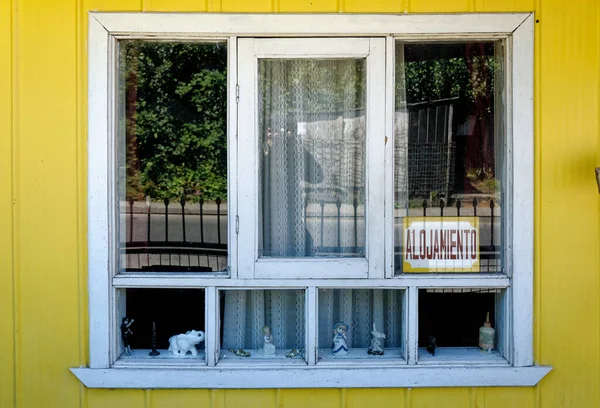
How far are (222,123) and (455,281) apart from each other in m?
1.24

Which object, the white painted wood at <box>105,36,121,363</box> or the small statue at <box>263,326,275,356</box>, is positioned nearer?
the white painted wood at <box>105,36,121,363</box>

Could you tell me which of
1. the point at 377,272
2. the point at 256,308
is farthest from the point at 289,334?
the point at 377,272

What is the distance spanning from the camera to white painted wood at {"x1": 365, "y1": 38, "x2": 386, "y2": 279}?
2926 millimetres

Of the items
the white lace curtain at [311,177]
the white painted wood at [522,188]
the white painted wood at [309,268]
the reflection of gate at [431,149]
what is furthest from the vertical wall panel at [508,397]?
the reflection of gate at [431,149]

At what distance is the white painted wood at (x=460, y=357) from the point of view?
296cm

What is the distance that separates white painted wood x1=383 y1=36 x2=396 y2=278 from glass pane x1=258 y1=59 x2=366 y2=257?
107mm

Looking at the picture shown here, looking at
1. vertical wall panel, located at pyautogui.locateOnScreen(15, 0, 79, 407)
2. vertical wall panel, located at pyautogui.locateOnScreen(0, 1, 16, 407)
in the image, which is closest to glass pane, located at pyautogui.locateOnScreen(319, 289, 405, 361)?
vertical wall panel, located at pyautogui.locateOnScreen(15, 0, 79, 407)

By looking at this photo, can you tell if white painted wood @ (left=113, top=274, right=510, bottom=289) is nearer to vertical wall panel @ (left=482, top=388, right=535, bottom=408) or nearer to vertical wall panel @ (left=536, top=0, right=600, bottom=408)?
vertical wall panel @ (left=536, top=0, right=600, bottom=408)

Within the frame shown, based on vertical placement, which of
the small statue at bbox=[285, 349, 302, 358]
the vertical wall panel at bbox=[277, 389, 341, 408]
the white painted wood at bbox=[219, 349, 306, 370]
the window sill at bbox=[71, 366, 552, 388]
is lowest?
the vertical wall panel at bbox=[277, 389, 341, 408]

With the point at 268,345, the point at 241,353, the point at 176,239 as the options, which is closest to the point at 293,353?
the point at 268,345

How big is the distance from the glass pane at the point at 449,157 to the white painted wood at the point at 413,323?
0.11 m

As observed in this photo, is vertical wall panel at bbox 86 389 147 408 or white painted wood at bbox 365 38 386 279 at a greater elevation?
white painted wood at bbox 365 38 386 279

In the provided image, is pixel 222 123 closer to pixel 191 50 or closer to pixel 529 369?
pixel 191 50

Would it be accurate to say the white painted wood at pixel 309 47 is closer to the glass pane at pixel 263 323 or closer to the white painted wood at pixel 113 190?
the white painted wood at pixel 113 190
